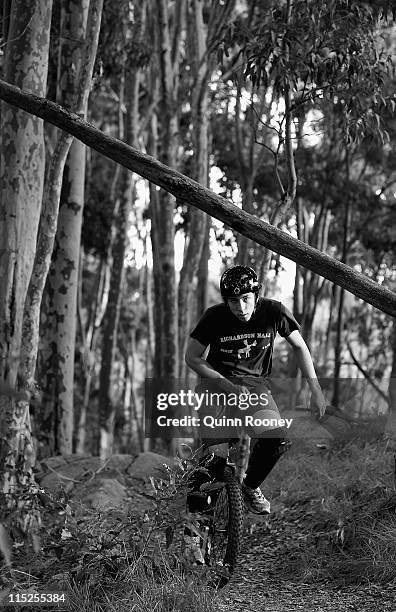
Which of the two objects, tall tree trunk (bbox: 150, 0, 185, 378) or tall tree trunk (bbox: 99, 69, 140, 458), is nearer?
tall tree trunk (bbox: 150, 0, 185, 378)

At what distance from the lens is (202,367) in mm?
Result: 5617

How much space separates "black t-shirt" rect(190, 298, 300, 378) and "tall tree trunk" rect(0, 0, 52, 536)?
184cm

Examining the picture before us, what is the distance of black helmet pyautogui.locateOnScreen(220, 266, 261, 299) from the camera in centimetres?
543

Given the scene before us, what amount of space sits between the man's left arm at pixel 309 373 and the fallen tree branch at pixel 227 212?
32.4 inches

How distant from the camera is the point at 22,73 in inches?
278

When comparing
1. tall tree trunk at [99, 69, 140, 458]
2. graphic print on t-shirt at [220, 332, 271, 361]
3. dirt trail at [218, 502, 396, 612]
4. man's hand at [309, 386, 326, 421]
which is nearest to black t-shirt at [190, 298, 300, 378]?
graphic print on t-shirt at [220, 332, 271, 361]

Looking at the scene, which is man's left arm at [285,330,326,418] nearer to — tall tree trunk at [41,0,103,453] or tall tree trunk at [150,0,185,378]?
tall tree trunk at [41,0,103,453]

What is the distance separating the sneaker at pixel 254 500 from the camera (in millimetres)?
5801

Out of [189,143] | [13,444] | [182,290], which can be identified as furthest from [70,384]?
[189,143]

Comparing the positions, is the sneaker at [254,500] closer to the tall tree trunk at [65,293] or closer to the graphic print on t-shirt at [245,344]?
the graphic print on t-shirt at [245,344]

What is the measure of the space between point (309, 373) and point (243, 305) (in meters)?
0.61

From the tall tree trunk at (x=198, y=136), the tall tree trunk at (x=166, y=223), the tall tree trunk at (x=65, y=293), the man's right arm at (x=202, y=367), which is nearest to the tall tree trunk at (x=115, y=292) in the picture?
the tall tree trunk at (x=198, y=136)

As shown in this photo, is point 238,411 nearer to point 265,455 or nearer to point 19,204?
point 265,455

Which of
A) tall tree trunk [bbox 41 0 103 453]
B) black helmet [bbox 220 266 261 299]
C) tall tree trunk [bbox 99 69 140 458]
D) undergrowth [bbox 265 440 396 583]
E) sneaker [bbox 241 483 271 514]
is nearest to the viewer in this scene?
black helmet [bbox 220 266 261 299]
